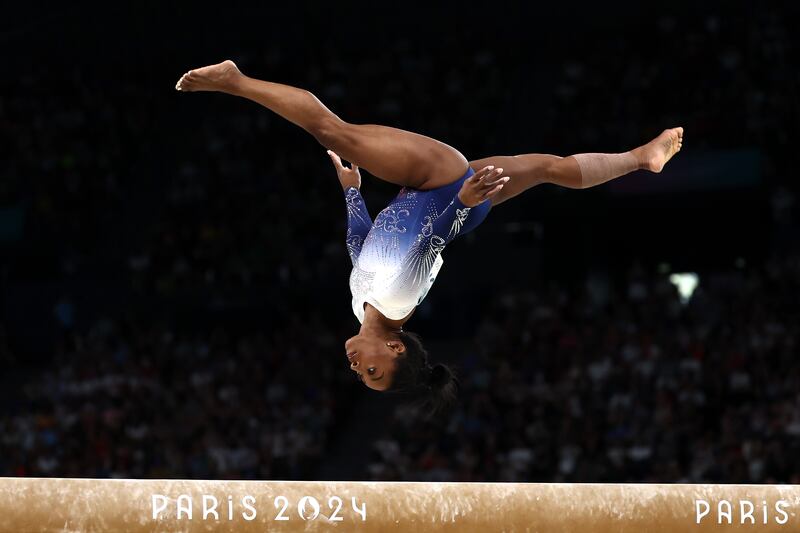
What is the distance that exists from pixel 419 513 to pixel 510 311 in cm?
791

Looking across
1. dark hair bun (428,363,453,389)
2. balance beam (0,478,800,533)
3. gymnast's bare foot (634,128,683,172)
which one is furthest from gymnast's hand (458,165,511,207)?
balance beam (0,478,800,533)

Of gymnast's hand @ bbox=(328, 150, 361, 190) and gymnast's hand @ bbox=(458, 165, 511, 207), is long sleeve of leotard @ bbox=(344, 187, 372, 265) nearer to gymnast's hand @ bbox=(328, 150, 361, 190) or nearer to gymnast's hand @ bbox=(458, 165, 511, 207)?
gymnast's hand @ bbox=(328, 150, 361, 190)

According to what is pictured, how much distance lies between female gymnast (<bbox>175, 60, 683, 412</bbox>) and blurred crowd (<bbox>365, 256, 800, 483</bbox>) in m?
5.54

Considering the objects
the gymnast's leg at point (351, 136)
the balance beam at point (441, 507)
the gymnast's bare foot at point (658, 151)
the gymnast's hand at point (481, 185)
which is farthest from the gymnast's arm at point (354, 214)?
the gymnast's bare foot at point (658, 151)

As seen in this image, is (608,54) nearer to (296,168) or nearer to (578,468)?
(296,168)

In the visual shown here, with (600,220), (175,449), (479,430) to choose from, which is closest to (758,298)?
(600,220)

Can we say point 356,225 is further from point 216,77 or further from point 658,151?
point 658,151

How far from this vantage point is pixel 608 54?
15.1m

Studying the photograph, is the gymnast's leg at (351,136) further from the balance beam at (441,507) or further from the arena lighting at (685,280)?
the arena lighting at (685,280)

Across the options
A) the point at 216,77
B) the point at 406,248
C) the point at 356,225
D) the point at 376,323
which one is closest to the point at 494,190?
the point at 406,248

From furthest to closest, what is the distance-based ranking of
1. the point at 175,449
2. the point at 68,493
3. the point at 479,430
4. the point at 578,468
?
the point at 175,449 → the point at 479,430 → the point at 578,468 → the point at 68,493

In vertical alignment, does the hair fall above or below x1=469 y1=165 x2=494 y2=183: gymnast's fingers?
below

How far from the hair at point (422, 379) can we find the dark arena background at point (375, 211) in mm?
5280

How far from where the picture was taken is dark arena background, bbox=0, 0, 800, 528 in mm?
11461
